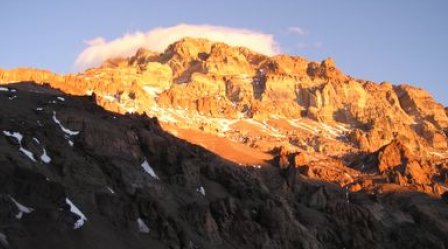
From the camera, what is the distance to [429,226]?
186m

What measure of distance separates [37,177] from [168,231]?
21284mm

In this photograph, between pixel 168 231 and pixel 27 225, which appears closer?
pixel 27 225

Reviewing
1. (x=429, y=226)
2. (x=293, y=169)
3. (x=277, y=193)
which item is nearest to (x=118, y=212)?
(x=277, y=193)

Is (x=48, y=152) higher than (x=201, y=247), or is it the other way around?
(x=48, y=152)

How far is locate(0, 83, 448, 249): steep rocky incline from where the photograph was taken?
102 meters

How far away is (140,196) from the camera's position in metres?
121

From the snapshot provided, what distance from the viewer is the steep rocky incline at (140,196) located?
10231cm

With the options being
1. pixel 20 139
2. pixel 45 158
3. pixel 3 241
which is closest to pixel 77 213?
pixel 45 158

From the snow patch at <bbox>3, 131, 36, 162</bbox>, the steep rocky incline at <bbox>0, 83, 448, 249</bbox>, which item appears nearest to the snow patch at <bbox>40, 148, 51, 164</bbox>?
the steep rocky incline at <bbox>0, 83, 448, 249</bbox>

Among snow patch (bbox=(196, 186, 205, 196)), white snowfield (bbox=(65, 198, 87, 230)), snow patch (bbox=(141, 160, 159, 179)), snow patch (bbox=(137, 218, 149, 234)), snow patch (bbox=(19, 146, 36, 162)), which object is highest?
snow patch (bbox=(19, 146, 36, 162))

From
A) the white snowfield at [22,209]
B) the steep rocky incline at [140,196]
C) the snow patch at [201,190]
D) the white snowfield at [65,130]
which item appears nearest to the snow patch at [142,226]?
the steep rocky incline at [140,196]

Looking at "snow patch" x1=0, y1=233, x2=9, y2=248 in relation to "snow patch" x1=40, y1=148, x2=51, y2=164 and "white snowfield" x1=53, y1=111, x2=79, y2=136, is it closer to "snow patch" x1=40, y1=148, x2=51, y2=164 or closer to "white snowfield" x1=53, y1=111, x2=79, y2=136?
"snow patch" x1=40, y1=148, x2=51, y2=164

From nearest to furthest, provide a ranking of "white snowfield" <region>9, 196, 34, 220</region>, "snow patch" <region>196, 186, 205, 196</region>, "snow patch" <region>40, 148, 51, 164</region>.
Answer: "white snowfield" <region>9, 196, 34, 220</region>, "snow patch" <region>40, 148, 51, 164</region>, "snow patch" <region>196, 186, 205, 196</region>

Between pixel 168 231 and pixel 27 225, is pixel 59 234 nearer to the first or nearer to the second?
pixel 27 225
